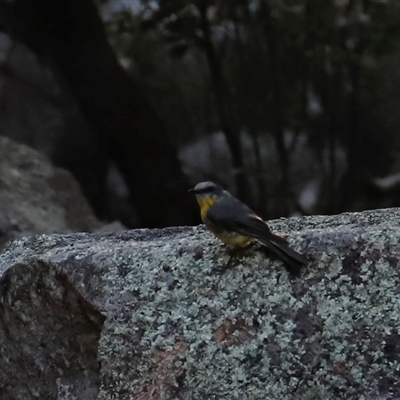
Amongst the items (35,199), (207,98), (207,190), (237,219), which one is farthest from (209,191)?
(207,98)

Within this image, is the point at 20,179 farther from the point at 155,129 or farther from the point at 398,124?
the point at 398,124

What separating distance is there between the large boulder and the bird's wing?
8.35ft

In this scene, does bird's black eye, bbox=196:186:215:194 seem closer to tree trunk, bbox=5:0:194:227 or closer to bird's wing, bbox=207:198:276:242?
bird's wing, bbox=207:198:276:242

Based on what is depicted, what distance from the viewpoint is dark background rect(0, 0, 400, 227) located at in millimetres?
7031

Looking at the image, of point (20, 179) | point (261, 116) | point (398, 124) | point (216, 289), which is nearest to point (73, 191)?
point (20, 179)

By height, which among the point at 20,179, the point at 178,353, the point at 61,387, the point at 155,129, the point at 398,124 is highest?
the point at 178,353

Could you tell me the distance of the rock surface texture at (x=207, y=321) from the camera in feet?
7.49

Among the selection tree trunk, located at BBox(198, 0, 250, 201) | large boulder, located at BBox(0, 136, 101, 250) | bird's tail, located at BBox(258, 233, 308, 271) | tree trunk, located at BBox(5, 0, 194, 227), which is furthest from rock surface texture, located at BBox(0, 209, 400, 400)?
tree trunk, located at BBox(198, 0, 250, 201)

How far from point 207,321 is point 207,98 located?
265 inches

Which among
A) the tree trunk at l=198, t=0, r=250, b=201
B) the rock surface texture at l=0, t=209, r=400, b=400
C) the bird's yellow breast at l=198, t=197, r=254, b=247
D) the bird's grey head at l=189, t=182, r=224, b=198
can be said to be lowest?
the tree trunk at l=198, t=0, r=250, b=201

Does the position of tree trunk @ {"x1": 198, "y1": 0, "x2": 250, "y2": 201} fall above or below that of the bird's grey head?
below

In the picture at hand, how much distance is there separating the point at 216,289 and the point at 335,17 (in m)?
5.66

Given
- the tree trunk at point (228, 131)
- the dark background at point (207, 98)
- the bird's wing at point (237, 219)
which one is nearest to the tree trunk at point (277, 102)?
the dark background at point (207, 98)

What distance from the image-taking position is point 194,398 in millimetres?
2350
